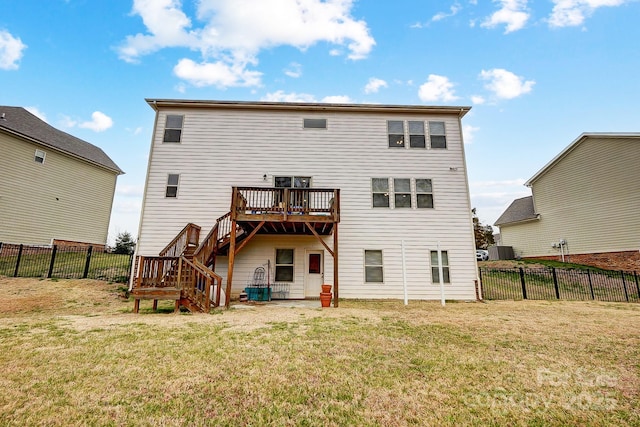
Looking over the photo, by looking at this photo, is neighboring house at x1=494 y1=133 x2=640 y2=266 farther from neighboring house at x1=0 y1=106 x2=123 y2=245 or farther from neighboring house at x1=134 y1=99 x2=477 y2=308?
neighboring house at x1=0 y1=106 x2=123 y2=245

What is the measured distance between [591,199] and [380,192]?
16.2 m

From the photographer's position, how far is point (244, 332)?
18.8 ft

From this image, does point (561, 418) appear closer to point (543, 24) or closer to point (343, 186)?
point (343, 186)

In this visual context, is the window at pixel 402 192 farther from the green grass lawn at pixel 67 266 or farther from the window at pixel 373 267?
the green grass lawn at pixel 67 266

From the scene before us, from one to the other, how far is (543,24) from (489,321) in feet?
50.3

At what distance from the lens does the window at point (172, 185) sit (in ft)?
39.3

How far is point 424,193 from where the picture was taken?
1241 cm

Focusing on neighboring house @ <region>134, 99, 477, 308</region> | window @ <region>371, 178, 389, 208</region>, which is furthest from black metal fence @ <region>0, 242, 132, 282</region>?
window @ <region>371, 178, 389, 208</region>

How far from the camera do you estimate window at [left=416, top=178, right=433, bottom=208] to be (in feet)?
40.4

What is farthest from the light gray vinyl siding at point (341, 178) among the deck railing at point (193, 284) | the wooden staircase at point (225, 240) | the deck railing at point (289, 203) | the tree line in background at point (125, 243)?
the tree line in background at point (125, 243)

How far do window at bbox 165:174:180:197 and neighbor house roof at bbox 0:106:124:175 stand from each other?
37.8 feet

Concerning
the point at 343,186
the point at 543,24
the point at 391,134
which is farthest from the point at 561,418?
the point at 543,24

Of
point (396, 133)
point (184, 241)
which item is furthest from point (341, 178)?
point (184, 241)

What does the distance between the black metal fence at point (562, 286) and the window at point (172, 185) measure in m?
14.4
